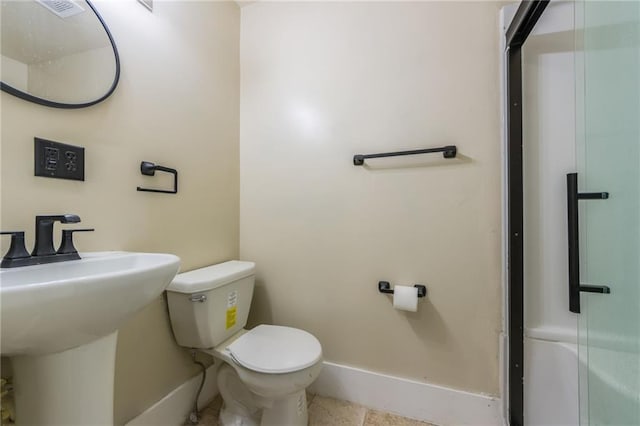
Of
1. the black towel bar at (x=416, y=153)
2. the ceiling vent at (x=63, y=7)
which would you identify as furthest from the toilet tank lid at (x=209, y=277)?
the ceiling vent at (x=63, y=7)

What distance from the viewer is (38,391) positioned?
63 centimetres

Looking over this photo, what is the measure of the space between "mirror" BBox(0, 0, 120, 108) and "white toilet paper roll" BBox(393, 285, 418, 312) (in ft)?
4.58

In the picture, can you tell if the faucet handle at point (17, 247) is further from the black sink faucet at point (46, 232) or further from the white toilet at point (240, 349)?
the white toilet at point (240, 349)

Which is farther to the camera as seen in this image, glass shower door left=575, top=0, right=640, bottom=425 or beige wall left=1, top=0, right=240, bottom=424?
beige wall left=1, top=0, right=240, bottom=424

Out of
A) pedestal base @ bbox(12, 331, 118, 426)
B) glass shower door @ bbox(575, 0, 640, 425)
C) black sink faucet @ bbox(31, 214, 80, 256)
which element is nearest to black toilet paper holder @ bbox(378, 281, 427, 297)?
glass shower door @ bbox(575, 0, 640, 425)

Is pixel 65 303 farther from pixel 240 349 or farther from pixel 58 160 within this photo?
pixel 240 349

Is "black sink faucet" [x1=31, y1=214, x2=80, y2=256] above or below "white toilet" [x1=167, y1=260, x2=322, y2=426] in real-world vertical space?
above

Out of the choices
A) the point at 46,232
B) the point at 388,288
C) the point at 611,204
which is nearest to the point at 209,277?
the point at 46,232

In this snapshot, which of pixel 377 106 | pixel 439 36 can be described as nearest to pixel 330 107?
pixel 377 106

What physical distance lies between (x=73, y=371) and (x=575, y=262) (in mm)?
1652

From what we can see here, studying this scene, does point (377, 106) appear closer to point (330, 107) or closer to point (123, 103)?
point (330, 107)

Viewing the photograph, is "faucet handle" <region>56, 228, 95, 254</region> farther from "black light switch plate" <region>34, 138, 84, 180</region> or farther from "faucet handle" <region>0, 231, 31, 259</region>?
"black light switch plate" <region>34, 138, 84, 180</region>

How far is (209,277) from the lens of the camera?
117 centimetres

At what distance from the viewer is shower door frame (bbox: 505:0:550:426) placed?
1158 millimetres
